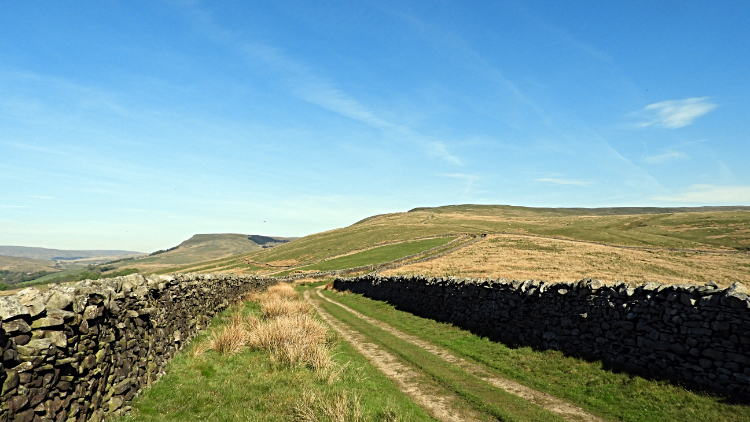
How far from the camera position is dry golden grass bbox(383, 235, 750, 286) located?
35.9 metres

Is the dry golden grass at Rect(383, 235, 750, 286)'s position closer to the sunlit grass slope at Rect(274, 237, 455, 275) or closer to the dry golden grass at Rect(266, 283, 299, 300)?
the sunlit grass slope at Rect(274, 237, 455, 275)

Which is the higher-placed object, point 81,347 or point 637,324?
point 81,347

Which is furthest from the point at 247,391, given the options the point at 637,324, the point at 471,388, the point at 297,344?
the point at 637,324

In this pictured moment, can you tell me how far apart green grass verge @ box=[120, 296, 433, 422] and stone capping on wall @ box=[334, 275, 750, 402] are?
6.42 m

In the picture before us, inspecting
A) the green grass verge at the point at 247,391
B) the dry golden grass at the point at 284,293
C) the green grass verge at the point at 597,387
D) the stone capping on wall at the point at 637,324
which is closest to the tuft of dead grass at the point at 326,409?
the green grass verge at the point at 247,391

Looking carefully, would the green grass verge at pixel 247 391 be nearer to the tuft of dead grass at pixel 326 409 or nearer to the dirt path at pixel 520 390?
the tuft of dead grass at pixel 326 409

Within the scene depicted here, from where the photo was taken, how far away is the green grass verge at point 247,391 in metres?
7.98

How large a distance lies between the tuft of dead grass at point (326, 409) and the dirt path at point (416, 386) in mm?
2022

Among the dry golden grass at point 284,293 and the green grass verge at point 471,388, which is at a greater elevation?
the dry golden grass at point 284,293

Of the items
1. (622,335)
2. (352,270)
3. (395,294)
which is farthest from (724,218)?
(622,335)

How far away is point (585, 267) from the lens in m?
43.2

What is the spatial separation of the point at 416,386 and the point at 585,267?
129 feet

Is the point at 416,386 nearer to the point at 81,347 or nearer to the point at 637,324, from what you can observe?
the point at 637,324

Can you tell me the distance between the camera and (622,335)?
444 inches
